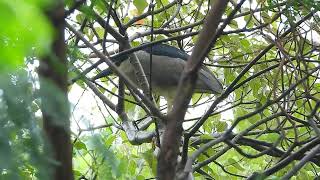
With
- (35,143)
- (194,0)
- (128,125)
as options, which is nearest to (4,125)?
(35,143)

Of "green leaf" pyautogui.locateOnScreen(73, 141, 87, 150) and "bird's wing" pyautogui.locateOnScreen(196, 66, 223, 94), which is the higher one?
"bird's wing" pyautogui.locateOnScreen(196, 66, 223, 94)

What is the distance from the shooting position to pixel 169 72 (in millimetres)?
2980

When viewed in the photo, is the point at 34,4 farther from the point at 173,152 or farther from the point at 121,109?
the point at 121,109

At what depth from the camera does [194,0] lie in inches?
108

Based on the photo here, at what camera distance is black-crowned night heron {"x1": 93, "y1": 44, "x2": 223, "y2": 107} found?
280 centimetres

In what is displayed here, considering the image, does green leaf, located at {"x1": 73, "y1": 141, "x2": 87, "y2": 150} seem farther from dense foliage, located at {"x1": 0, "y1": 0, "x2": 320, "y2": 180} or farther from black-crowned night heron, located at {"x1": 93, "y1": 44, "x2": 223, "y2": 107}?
black-crowned night heron, located at {"x1": 93, "y1": 44, "x2": 223, "y2": 107}

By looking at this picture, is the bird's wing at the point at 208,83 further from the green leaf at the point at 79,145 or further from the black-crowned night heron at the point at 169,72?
the green leaf at the point at 79,145

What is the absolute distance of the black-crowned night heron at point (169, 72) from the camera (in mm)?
2801

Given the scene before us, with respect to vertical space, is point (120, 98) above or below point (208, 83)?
below

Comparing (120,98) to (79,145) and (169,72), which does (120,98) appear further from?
(169,72)

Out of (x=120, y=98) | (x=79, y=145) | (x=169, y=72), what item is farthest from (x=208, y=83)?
(x=79, y=145)

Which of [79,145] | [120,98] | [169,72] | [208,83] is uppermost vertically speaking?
[169,72]

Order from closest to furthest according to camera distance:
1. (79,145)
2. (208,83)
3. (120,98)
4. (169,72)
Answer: (79,145) → (120,98) → (208,83) → (169,72)

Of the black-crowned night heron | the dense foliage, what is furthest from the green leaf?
the black-crowned night heron
